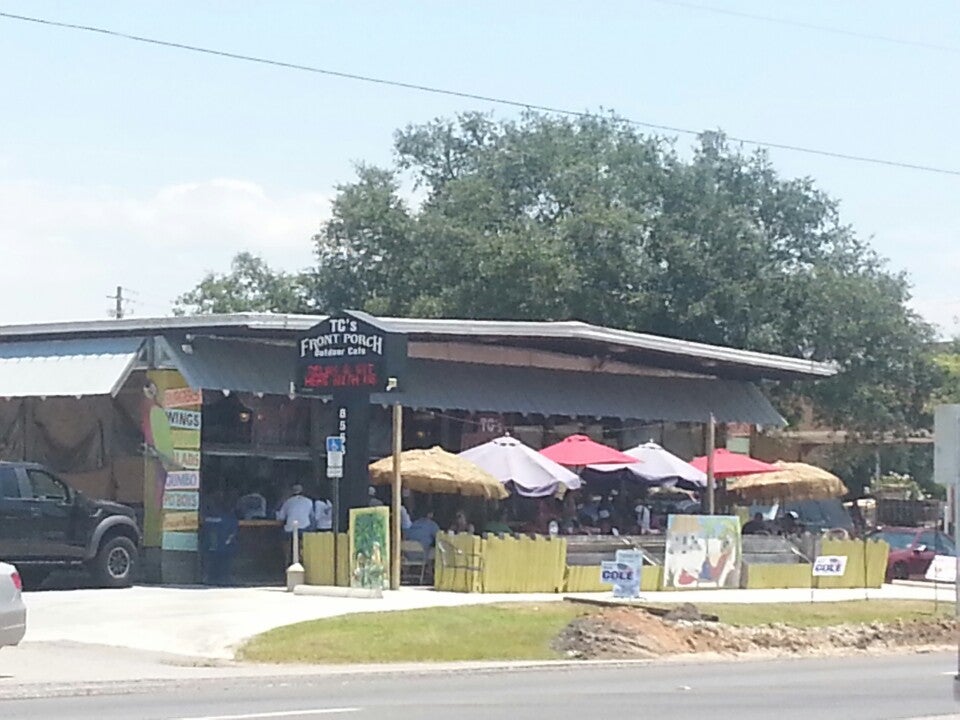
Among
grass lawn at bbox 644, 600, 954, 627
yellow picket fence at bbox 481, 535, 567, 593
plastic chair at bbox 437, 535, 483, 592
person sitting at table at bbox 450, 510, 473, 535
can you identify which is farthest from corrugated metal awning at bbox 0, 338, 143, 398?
grass lawn at bbox 644, 600, 954, 627

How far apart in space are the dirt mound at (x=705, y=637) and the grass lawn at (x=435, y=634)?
17.9 inches

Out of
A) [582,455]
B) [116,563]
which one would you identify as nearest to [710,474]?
[582,455]

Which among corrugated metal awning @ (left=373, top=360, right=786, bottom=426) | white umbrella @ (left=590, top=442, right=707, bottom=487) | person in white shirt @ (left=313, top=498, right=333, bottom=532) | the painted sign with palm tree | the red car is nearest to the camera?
the painted sign with palm tree

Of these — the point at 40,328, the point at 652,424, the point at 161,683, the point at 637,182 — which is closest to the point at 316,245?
the point at 637,182

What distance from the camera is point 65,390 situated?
2992 centimetres

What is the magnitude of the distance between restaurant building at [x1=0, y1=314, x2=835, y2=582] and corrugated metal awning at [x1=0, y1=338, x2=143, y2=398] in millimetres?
36

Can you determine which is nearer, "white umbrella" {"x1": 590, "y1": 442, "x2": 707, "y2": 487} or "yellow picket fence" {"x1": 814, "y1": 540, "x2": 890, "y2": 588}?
"yellow picket fence" {"x1": 814, "y1": 540, "x2": 890, "y2": 588}

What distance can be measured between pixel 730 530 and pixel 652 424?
24.3 feet

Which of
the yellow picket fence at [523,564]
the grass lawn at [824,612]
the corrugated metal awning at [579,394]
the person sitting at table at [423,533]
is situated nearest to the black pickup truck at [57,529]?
the person sitting at table at [423,533]

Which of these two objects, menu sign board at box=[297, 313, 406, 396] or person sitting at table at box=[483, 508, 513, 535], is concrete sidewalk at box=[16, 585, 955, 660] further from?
person sitting at table at box=[483, 508, 513, 535]

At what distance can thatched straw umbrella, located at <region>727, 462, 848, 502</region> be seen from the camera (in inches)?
1378

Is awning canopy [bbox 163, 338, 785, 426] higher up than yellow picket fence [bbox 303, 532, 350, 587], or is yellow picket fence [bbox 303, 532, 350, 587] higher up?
awning canopy [bbox 163, 338, 785, 426]

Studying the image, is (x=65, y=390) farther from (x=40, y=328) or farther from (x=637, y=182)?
(x=637, y=182)

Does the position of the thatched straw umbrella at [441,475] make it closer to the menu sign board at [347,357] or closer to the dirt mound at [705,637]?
the menu sign board at [347,357]
